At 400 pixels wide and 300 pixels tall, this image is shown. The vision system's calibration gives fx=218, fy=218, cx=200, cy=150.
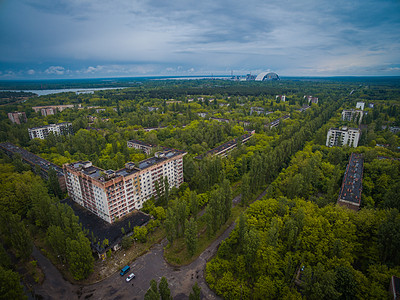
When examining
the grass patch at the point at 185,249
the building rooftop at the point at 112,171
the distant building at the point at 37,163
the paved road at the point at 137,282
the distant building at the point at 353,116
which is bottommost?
the paved road at the point at 137,282

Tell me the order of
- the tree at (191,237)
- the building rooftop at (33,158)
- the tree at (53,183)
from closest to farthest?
the tree at (191,237) → the tree at (53,183) → the building rooftop at (33,158)

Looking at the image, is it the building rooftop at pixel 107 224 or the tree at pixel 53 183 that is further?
the tree at pixel 53 183

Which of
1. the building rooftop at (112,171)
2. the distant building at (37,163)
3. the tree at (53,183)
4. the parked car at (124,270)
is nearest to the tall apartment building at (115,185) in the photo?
the building rooftop at (112,171)

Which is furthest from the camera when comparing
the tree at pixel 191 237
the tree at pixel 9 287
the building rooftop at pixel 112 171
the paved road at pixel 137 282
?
the building rooftop at pixel 112 171

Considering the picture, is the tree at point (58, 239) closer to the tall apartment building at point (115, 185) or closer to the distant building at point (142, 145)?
the tall apartment building at point (115, 185)

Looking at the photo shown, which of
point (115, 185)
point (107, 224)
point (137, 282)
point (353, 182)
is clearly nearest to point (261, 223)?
→ point (137, 282)

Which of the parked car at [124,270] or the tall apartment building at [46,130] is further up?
the tall apartment building at [46,130]

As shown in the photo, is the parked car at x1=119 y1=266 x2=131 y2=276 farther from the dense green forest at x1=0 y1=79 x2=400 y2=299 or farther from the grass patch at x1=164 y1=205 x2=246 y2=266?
the grass patch at x1=164 y1=205 x2=246 y2=266
